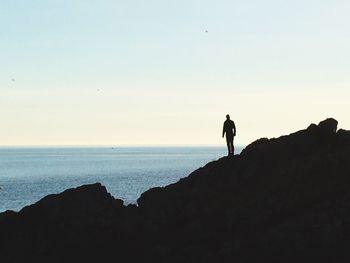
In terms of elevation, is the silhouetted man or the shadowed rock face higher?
the silhouetted man

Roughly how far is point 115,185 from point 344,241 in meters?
125

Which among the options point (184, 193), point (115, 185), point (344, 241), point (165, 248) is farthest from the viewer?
point (115, 185)

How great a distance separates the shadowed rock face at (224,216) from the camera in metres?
27.0

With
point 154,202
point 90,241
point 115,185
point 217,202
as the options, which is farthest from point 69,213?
point 115,185

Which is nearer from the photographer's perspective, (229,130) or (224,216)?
(224,216)

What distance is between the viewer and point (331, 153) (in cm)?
3259

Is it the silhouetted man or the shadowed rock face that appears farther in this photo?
the silhouetted man

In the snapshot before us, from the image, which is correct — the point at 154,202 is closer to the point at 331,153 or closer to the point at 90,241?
the point at 90,241

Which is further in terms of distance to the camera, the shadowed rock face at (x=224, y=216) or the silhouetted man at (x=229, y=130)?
the silhouetted man at (x=229, y=130)

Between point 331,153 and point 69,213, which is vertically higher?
point 331,153

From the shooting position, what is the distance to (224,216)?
30.3 meters

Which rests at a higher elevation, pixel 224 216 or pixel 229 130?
pixel 229 130

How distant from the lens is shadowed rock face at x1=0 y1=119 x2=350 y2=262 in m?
27.0

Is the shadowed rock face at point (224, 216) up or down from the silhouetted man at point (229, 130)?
down
